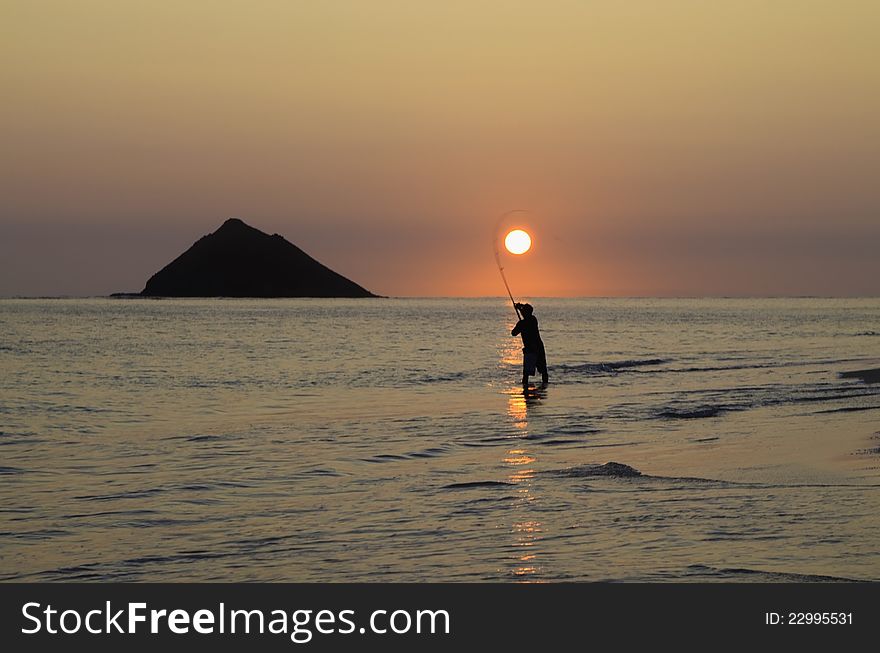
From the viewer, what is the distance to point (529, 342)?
89.7 feet

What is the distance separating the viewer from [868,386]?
25.2 metres

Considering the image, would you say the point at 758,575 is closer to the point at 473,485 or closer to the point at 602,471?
the point at 473,485

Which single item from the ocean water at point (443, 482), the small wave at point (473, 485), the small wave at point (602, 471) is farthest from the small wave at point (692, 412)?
the small wave at point (473, 485)

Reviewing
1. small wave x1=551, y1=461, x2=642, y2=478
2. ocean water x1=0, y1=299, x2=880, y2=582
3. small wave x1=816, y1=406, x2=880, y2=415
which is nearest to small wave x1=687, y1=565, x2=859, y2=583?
ocean water x1=0, y1=299, x2=880, y2=582

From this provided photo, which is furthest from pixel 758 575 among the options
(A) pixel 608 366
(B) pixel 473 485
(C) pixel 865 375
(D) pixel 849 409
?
(A) pixel 608 366

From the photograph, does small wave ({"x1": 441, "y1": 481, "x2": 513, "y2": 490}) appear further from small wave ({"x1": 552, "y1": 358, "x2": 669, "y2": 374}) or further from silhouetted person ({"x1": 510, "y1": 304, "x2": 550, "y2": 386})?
small wave ({"x1": 552, "y1": 358, "x2": 669, "y2": 374})

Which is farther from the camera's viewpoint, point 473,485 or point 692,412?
point 692,412

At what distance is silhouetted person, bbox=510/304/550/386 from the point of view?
2639cm

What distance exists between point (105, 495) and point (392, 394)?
1511 centimetres

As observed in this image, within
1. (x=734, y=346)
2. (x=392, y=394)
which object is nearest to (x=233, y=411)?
(x=392, y=394)

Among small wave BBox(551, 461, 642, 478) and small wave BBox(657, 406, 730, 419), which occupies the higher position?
small wave BBox(657, 406, 730, 419)

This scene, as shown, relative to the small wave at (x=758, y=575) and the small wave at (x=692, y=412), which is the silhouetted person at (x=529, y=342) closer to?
the small wave at (x=692, y=412)

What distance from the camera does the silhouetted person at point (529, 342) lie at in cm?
2639
